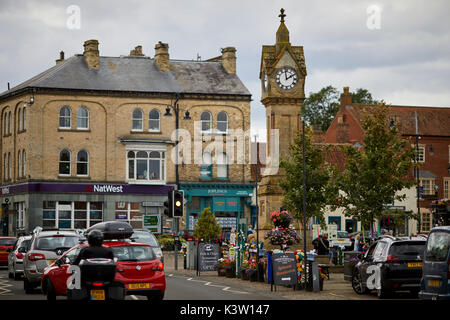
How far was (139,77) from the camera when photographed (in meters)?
61.8

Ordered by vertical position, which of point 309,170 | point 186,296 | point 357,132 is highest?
point 357,132

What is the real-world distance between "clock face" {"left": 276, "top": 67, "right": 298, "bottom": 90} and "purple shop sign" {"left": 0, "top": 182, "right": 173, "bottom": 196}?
24.4 meters

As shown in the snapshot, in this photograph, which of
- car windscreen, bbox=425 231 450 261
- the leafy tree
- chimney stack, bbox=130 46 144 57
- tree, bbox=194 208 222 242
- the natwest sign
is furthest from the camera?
the leafy tree

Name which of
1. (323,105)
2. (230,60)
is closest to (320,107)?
(323,105)

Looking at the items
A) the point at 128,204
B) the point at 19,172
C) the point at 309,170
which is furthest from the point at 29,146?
the point at 309,170

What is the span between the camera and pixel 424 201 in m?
70.3

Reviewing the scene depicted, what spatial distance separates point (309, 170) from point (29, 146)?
24.2 m

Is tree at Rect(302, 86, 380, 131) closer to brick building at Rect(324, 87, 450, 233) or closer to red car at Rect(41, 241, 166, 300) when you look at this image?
brick building at Rect(324, 87, 450, 233)

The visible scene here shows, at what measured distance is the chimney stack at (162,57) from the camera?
208 ft

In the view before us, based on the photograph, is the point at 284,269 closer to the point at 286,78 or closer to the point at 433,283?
the point at 433,283

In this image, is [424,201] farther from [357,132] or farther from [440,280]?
[440,280]

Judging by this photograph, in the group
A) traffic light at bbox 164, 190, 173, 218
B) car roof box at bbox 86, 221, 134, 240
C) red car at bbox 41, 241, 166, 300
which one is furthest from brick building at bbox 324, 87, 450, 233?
red car at bbox 41, 241, 166, 300

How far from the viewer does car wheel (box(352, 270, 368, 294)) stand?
73.7 ft

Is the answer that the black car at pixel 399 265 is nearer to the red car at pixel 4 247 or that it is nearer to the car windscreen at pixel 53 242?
Answer: the car windscreen at pixel 53 242
